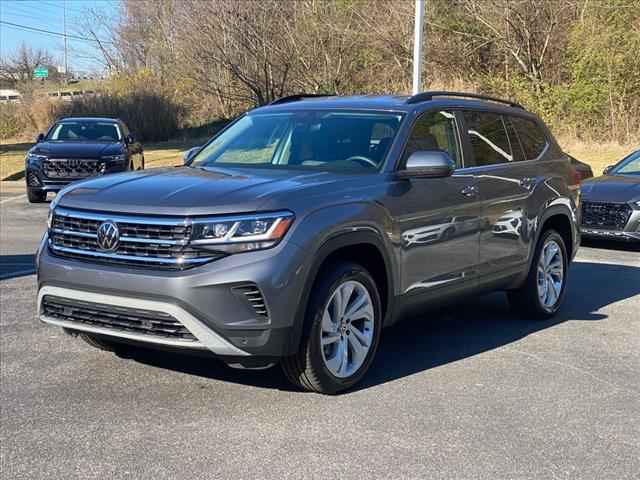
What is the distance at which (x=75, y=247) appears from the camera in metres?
4.85

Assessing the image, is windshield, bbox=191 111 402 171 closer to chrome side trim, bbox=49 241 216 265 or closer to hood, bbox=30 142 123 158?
chrome side trim, bbox=49 241 216 265

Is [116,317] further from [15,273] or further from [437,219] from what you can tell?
[15,273]

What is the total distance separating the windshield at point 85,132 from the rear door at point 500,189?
1164cm

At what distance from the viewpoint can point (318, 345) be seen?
480 cm

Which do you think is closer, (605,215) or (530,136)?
(530,136)

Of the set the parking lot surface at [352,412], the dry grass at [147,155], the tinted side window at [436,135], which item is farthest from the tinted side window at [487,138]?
the dry grass at [147,155]

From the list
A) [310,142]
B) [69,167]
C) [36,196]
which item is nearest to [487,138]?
[310,142]

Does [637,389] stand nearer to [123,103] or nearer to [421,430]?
[421,430]

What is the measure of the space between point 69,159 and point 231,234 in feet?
39.9

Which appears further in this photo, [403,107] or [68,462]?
[403,107]

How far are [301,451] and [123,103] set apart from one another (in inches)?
1286

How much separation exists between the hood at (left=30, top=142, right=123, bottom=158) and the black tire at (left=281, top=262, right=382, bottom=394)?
11.8 m

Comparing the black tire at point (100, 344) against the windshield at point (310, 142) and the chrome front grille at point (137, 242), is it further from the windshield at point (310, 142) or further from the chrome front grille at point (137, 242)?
the windshield at point (310, 142)

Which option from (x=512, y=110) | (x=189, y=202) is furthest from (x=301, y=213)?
(x=512, y=110)
